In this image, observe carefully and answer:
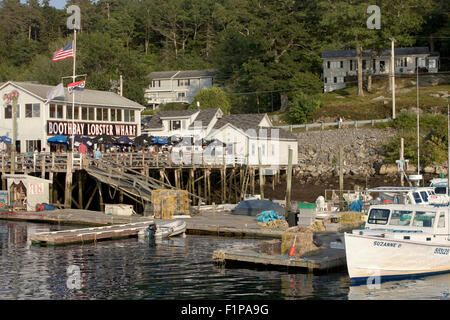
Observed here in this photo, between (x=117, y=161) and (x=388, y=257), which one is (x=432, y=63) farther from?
(x=388, y=257)

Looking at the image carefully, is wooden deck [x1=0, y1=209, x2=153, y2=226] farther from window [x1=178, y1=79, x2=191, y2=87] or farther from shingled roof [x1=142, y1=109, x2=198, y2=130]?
window [x1=178, y1=79, x2=191, y2=87]

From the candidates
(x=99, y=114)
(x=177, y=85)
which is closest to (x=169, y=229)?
A: (x=99, y=114)

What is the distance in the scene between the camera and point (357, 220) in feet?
104

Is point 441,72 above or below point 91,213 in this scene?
above

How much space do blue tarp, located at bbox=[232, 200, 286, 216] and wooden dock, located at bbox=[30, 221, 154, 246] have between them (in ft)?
24.7

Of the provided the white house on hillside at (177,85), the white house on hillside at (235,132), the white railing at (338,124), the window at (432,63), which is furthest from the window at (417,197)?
the white house on hillside at (177,85)

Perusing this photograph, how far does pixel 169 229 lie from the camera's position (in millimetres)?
31812

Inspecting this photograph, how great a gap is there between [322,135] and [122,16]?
7246 cm

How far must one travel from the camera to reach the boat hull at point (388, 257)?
21.7 meters

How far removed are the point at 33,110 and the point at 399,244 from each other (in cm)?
3839

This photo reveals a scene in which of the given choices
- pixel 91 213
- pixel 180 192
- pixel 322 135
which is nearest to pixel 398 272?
pixel 180 192

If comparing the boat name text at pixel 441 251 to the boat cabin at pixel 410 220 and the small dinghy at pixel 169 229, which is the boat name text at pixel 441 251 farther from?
the small dinghy at pixel 169 229

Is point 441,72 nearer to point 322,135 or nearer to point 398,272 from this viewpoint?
point 322,135

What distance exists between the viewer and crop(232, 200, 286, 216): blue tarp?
38406mm
